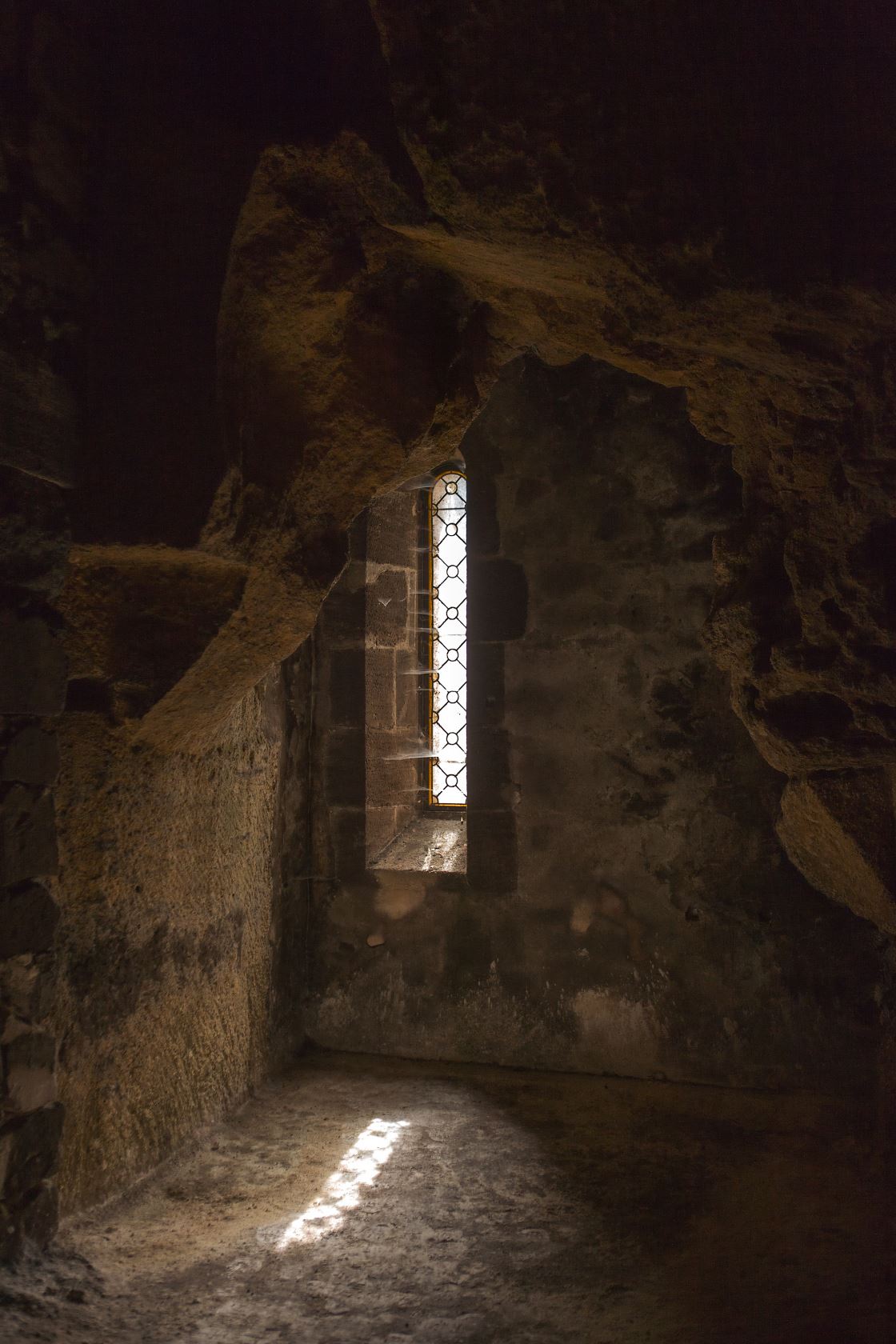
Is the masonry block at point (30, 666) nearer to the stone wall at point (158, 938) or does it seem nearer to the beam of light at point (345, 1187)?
the stone wall at point (158, 938)

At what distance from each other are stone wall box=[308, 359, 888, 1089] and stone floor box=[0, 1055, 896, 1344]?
0.94ft

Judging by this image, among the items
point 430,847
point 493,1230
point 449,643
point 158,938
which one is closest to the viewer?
point 493,1230

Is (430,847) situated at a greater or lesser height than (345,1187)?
greater

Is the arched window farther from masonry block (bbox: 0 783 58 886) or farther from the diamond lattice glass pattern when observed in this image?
masonry block (bbox: 0 783 58 886)

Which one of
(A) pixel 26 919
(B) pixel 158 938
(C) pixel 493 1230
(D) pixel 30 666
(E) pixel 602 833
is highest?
(D) pixel 30 666

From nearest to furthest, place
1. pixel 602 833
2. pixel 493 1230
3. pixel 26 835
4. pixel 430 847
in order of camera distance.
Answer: pixel 26 835
pixel 493 1230
pixel 602 833
pixel 430 847

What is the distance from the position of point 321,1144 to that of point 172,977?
0.69 m

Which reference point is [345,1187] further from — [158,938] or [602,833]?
[602,833]

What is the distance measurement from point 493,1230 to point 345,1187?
44cm

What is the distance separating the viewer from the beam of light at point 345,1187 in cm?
232

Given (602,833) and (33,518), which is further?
(602,833)

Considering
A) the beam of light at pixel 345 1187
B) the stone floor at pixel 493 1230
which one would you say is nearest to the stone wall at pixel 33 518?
the stone floor at pixel 493 1230

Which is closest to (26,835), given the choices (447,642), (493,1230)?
(493,1230)

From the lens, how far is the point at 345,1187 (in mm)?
2580
